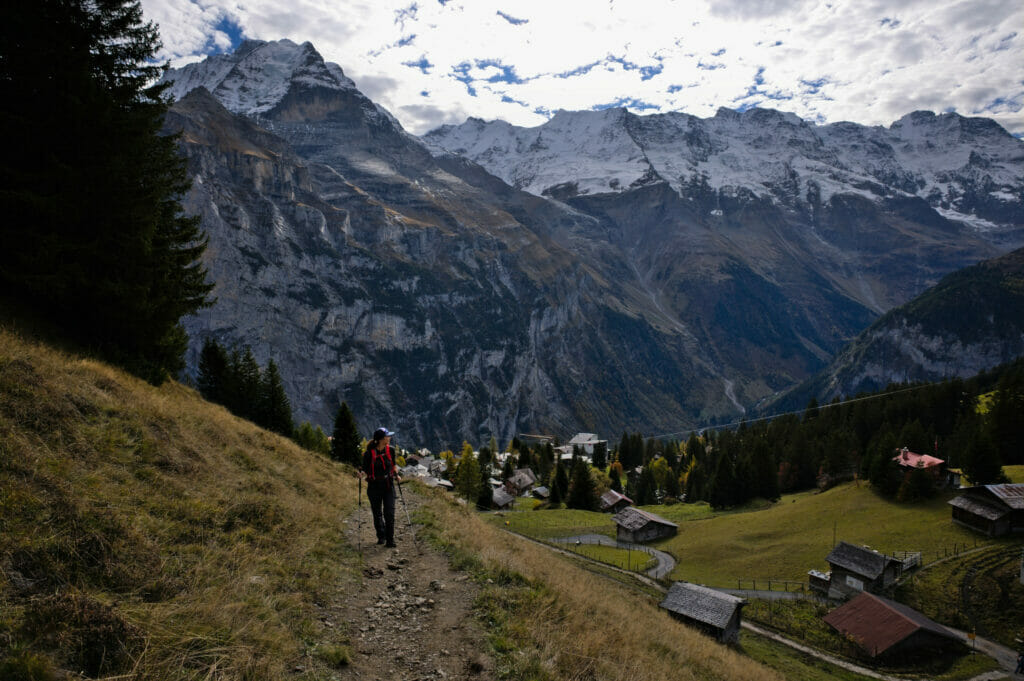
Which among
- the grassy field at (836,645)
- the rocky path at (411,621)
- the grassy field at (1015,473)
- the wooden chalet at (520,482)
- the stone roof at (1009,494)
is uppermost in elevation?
the grassy field at (1015,473)

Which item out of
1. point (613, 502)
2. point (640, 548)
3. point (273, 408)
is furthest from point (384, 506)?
point (613, 502)

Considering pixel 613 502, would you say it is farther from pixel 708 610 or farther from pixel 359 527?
pixel 359 527

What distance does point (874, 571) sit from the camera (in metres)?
38.8

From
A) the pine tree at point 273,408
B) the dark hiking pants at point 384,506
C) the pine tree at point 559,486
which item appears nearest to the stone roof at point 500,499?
the pine tree at point 559,486

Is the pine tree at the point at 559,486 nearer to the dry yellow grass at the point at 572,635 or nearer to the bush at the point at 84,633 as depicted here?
the dry yellow grass at the point at 572,635

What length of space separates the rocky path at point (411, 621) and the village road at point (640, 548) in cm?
4138

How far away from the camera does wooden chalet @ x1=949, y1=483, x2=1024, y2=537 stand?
42.7 metres

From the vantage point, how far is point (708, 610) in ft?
105

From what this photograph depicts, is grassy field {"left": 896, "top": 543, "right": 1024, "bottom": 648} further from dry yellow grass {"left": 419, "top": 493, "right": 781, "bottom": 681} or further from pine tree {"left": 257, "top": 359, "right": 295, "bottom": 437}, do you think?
pine tree {"left": 257, "top": 359, "right": 295, "bottom": 437}

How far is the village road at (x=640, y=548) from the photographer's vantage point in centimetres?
4856

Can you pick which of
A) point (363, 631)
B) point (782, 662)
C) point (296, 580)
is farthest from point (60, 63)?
point (782, 662)

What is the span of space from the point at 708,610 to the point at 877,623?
12.5 meters

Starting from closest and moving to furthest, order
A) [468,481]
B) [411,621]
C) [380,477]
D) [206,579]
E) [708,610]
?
[206,579], [411,621], [380,477], [708,610], [468,481]

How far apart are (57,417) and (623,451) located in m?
118
